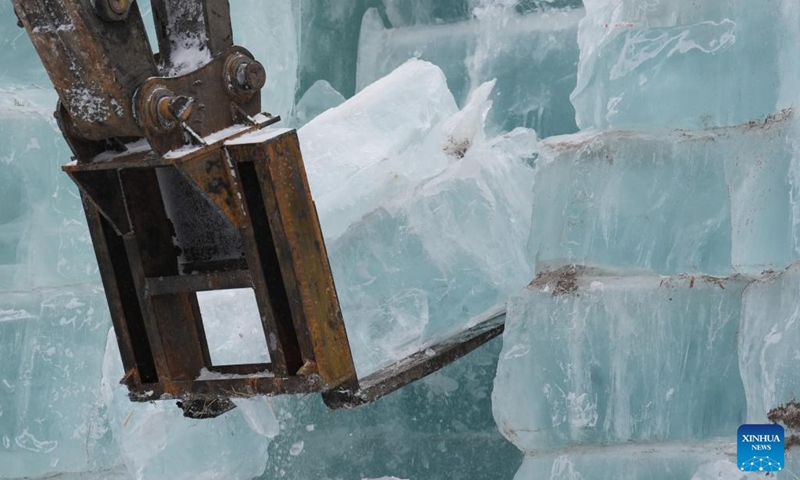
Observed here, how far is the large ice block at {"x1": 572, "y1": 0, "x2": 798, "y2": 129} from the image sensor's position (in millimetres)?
3490

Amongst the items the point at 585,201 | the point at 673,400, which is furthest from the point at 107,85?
the point at 673,400

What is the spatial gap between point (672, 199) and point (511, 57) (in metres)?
1.26

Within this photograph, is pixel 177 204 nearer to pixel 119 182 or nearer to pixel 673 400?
pixel 119 182

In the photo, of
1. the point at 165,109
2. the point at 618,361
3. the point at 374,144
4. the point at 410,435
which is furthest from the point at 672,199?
the point at 165,109

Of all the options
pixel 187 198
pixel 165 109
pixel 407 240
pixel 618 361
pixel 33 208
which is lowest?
pixel 618 361

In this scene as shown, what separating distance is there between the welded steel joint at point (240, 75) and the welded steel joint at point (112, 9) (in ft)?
1.15

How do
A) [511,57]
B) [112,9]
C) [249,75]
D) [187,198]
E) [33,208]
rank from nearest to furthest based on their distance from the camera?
1. [112,9]
2. [249,75]
3. [187,198]
4. [33,208]
5. [511,57]

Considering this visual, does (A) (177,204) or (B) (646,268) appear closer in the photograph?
(A) (177,204)

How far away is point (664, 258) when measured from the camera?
3.66 meters

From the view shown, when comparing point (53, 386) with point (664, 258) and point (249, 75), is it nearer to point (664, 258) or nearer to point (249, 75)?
point (249, 75)

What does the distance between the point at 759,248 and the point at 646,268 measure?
0.39 meters

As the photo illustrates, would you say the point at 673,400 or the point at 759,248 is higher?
the point at 759,248

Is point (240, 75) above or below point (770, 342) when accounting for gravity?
above

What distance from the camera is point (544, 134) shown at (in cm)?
450
